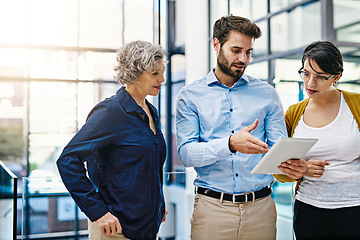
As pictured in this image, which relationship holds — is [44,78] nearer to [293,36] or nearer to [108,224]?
[293,36]

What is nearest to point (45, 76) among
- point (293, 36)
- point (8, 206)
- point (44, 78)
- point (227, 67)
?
point (44, 78)

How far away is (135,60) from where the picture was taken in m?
1.73

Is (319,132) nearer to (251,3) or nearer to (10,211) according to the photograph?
(10,211)

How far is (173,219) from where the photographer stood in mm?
3025

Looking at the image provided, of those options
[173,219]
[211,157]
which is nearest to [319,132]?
[211,157]

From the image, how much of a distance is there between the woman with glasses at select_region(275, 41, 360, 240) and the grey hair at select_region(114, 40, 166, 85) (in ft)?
2.47

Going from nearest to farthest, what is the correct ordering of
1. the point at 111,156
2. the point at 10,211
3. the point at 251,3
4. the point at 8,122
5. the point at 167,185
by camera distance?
the point at 111,156 → the point at 10,211 → the point at 167,185 → the point at 251,3 → the point at 8,122

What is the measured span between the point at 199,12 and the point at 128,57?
7230 millimetres

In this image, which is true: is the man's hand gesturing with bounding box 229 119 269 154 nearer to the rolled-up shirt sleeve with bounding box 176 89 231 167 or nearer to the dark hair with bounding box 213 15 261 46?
the rolled-up shirt sleeve with bounding box 176 89 231 167

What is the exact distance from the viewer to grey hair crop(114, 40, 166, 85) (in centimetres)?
172

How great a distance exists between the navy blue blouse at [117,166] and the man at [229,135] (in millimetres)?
275

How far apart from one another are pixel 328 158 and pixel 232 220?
0.54 metres

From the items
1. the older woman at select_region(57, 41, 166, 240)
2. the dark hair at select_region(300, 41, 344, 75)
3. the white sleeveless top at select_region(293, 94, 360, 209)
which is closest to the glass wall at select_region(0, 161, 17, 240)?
the older woman at select_region(57, 41, 166, 240)

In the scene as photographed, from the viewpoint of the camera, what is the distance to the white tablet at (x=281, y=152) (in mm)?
1583
